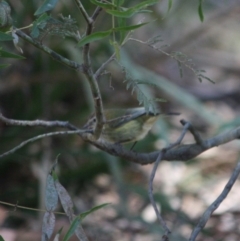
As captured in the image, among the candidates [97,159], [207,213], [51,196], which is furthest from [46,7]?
[97,159]

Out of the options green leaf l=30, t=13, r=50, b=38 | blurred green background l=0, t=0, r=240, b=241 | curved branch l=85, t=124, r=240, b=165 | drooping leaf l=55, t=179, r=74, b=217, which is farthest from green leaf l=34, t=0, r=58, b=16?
blurred green background l=0, t=0, r=240, b=241

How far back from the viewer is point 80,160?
117 inches

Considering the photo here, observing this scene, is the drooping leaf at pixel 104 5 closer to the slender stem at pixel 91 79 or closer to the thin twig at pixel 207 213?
the slender stem at pixel 91 79

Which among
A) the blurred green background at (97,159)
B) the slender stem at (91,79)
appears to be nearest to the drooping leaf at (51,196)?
the slender stem at (91,79)

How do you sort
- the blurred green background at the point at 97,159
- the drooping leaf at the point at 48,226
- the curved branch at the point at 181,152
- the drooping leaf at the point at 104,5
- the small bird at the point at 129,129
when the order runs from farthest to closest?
the blurred green background at the point at 97,159
the small bird at the point at 129,129
the curved branch at the point at 181,152
the drooping leaf at the point at 48,226
the drooping leaf at the point at 104,5

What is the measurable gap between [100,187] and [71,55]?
0.74 metres

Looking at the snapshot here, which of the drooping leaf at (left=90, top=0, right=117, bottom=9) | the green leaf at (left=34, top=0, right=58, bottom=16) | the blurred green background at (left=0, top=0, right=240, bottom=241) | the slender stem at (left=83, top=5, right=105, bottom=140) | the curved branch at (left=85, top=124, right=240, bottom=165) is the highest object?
the drooping leaf at (left=90, top=0, right=117, bottom=9)

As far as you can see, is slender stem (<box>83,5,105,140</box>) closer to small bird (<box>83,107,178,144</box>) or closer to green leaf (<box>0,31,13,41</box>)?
green leaf (<box>0,31,13,41</box>)

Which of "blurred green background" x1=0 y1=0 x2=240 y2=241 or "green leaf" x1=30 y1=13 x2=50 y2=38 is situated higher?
"green leaf" x1=30 y1=13 x2=50 y2=38

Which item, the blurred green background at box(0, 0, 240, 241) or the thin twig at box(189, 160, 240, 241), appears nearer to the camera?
the thin twig at box(189, 160, 240, 241)

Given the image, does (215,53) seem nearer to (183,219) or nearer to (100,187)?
(100,187)

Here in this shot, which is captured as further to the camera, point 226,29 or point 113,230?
point 226,29

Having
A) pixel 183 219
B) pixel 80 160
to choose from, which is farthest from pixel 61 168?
pixel 183 219

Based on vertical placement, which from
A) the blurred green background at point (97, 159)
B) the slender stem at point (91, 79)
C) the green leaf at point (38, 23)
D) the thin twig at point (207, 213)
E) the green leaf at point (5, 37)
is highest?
the green leaf at point (38, 23)
